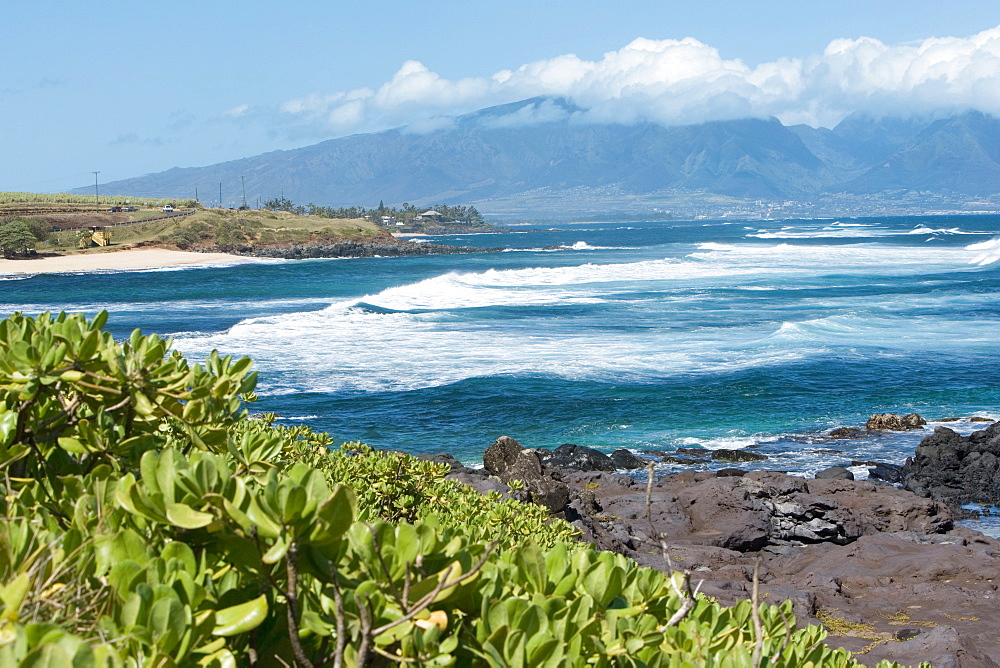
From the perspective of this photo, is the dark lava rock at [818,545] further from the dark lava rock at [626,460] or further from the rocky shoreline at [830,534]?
the dark lava rock at [626,460]

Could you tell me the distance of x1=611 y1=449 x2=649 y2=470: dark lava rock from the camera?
17.2 metres

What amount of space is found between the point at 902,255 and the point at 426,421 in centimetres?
6270

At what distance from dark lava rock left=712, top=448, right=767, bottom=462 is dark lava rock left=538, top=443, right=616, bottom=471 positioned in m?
2.28

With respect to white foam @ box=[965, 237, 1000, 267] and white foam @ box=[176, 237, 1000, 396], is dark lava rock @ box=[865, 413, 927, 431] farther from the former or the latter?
white foam @ box=[965, 237, 1000, 267]

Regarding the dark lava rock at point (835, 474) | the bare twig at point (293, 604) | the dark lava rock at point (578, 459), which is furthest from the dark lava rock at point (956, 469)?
the bare twig at point (293, 604)

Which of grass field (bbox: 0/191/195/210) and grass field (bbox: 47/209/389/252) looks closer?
grass field (bbox: 47/209/389/252)

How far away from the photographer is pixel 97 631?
1.59 metres

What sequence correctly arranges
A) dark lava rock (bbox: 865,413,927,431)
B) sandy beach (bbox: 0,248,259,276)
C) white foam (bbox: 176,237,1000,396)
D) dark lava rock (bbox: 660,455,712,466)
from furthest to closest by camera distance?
sandy beach (bbox: 0,248,259,276) → white foam (bbox: 176,237,1000,396) → dark lava rock (bbox: 865,413,927,431) → dark lava rock (bbox: 660,455,712,466)

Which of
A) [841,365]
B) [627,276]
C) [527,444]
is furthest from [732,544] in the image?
[627,276]

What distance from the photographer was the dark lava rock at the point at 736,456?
→ 1761 cm

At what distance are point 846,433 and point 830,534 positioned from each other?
807 centimetres

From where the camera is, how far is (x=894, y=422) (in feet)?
65.7

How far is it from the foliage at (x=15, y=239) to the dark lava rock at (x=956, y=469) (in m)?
76.6

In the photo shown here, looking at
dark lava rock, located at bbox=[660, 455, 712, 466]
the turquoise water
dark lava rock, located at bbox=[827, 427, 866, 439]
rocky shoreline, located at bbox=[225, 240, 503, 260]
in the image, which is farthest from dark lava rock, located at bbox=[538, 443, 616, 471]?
rocky shoreline, located at bbox=[225, 240, 503, 260]
